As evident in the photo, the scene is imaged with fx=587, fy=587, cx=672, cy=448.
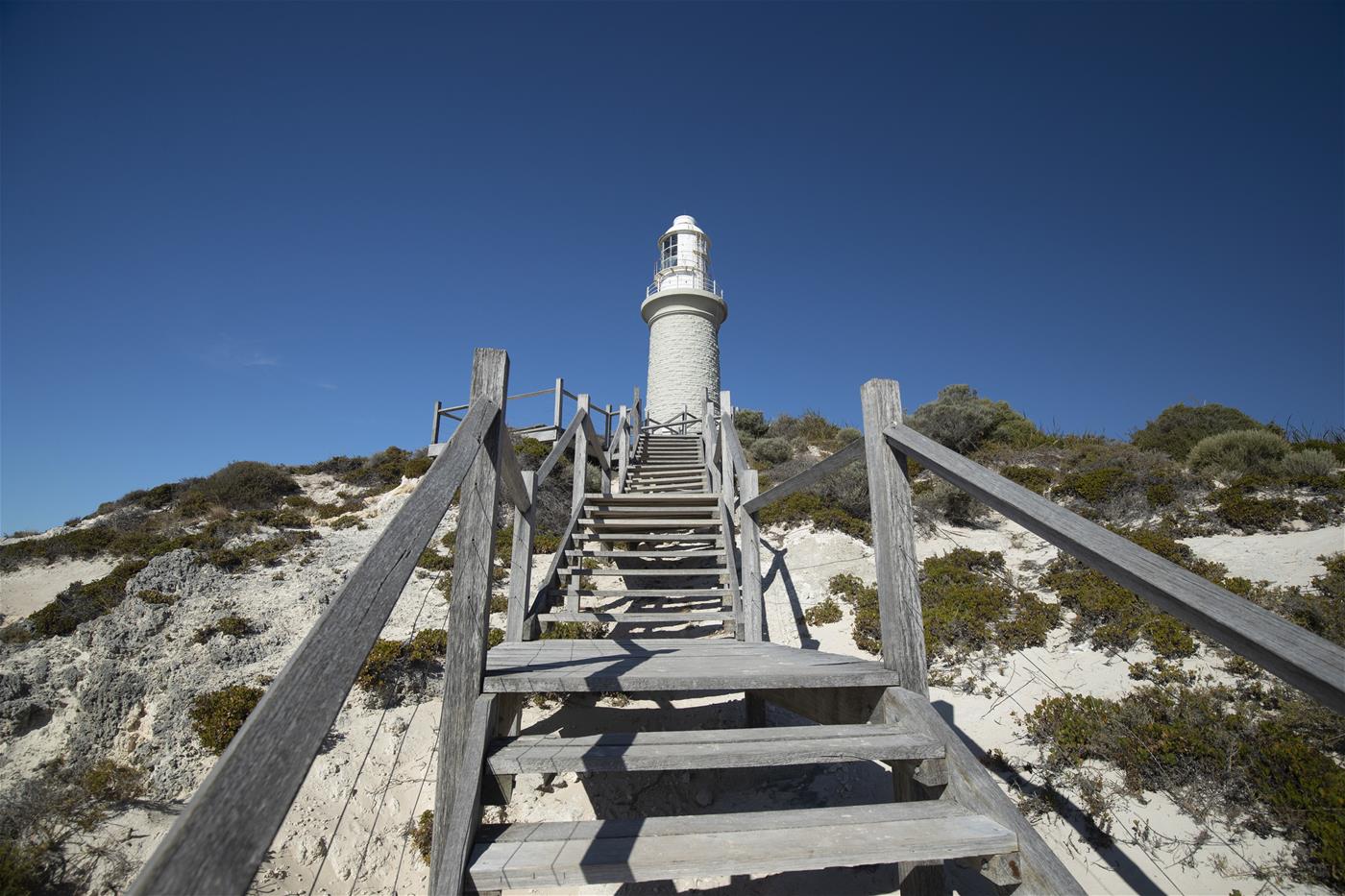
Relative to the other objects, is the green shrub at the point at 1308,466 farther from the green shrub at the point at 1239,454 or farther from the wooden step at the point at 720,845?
the wooden step at the point at 720,845

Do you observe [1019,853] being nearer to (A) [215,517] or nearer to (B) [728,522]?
(B) [728,522]

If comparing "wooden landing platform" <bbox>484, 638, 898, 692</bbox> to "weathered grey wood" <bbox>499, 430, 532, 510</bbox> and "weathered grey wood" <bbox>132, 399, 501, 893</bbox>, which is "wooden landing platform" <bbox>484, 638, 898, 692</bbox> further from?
"weathered grey wood" <bbox>132, 399, 501, 893</bbox>

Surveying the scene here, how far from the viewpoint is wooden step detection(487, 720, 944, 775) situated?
215 cm

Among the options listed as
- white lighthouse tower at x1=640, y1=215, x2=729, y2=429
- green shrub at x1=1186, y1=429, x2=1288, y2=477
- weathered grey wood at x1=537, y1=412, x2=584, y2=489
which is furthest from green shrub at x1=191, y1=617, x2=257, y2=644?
white lighthouse tower at x1=640, y1=215, x2=729, y2=429

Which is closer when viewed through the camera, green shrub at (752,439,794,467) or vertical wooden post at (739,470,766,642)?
vertical wooden post at (739,470,766,642)

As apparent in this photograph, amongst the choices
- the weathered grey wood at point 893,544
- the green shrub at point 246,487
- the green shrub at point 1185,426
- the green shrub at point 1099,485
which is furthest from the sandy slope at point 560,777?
the green shrub at point 1185,426

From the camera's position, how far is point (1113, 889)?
3006 millimetres

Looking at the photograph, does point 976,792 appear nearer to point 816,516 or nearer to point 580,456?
point 580,456

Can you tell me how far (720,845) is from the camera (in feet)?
6.13

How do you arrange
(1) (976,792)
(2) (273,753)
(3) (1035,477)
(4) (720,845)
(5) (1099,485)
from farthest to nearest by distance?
(3) (1035,477)
(5) (1099,485)
(1) (976,792)
(4) (720,845)
(2) (273,753)

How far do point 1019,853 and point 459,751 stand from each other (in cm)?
194

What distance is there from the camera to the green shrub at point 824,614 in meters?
6.89

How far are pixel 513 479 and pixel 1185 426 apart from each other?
15.9 meters

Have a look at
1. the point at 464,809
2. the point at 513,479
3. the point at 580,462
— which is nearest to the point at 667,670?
the point at 464,809
